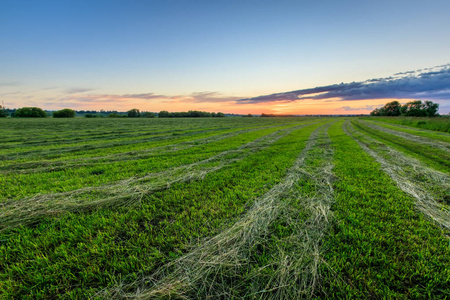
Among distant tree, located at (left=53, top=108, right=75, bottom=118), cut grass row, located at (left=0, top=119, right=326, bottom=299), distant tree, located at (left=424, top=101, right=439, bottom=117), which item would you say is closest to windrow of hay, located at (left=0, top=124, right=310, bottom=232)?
cut grass row, located at (left=0, top=119, right=326, bottom=299)

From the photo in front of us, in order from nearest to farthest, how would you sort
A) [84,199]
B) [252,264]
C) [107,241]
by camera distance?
[252,264], [107,241], [84,199]

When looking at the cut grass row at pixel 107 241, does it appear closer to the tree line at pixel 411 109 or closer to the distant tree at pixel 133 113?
the distant tree at pixel 133 113

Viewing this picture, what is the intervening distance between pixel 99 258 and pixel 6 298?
0.85 meters

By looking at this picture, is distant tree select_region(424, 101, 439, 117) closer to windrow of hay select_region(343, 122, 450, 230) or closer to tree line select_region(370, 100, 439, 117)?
tree line select_region(370, 100, 439, 117)

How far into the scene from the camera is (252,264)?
233 centimetres

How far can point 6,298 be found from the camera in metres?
1.86

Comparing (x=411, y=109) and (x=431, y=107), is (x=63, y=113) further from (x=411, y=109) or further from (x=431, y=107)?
(x=431, y=107)

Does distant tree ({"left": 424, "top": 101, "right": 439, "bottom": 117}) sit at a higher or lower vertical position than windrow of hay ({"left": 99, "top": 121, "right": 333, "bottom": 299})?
higher

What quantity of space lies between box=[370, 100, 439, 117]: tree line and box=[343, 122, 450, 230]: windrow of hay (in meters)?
125

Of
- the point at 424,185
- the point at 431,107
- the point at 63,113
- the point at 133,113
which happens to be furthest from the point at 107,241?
the point at 431,107

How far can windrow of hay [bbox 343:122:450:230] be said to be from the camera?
355 cm

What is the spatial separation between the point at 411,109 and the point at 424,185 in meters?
142

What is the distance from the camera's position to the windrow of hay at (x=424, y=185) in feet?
11.6

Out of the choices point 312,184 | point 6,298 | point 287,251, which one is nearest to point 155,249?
point 6,298
